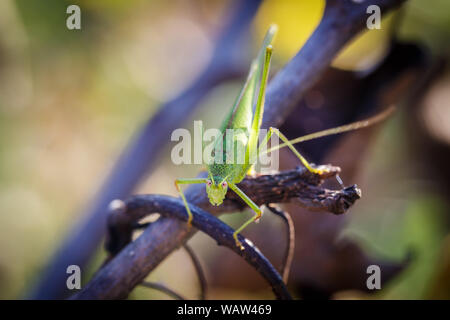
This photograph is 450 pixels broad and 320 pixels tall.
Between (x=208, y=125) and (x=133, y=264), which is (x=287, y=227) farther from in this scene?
(x=208, y=125)

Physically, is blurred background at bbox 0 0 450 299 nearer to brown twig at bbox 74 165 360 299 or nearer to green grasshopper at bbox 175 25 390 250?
green grasshopper at bbox 175 25 390 250

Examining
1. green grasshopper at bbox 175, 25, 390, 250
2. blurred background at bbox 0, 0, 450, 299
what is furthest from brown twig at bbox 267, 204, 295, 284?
blurred background at bbox 0, 0, 450, 299

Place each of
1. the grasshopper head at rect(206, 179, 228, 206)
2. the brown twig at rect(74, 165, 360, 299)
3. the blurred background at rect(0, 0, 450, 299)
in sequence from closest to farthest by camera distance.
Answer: the brown twig at rect(74, 165, 360, 299) → the grasshopper head at rect(206, 179, 228, 206) → the blurred background at rect(0, 0, 450, 299)

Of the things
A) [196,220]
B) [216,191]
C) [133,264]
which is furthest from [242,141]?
[133,264]
